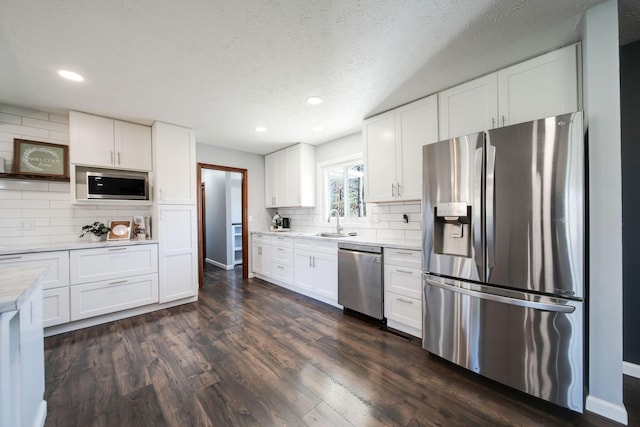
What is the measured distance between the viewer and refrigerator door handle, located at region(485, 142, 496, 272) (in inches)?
65.7

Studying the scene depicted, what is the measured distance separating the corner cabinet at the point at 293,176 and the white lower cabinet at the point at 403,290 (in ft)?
6.81

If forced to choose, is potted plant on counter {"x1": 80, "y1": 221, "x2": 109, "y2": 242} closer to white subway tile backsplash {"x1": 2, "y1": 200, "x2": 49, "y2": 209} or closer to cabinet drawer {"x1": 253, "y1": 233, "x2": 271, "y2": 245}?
white subway tile backsplash {"x1": 2, "y1": 200, "x2": 49, "y2": 209}

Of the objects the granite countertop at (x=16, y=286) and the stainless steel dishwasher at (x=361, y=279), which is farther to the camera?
the stainless steel dishwasher at (x=361, y=279)

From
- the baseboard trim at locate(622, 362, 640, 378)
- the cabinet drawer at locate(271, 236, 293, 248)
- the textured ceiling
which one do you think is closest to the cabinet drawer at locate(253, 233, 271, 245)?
the cabinet drawer at locate(271, 236, 293, 248)

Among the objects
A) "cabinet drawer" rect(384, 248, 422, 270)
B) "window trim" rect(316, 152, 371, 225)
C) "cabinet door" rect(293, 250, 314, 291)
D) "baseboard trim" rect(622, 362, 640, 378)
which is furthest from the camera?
"window trim" rect(316, 152, 371, 225)

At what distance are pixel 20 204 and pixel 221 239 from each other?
3.25 meters

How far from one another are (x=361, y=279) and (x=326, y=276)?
63 cm

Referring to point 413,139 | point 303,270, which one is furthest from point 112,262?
point 413,139

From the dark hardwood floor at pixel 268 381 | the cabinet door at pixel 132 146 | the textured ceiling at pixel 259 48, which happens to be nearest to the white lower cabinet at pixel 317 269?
the dark hardwood floor at pixel 268 381

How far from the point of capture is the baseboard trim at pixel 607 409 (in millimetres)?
1396

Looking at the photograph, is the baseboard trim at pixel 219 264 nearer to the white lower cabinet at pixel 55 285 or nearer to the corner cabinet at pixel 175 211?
the corner cabinet at pixel 175 211

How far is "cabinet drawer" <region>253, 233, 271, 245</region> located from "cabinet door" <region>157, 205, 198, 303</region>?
3.92ft

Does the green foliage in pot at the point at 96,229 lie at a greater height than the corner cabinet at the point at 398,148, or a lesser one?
lesser

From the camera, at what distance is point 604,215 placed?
1451 millimetres
